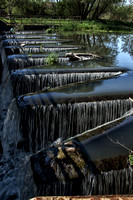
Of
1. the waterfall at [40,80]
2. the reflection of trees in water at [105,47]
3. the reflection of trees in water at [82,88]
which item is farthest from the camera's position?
the reflection of trees in water at [105,47]

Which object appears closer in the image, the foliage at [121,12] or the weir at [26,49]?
the weir at [26,49]

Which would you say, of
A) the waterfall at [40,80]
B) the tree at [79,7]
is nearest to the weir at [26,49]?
the waterfall at [40,80]

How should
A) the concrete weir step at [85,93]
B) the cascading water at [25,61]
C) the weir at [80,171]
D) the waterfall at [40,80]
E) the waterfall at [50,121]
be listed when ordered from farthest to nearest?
the cascading water at [25,61] → the waterfall at [40,80] → the concrete weir step at [85,93] → the waterfall at [50,121] → the weir at [80,171]

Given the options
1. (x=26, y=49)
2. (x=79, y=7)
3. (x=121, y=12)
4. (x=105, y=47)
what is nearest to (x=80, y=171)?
(x=26, y=49)

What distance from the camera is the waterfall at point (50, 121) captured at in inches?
259

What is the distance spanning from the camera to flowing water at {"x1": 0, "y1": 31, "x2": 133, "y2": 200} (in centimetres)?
380

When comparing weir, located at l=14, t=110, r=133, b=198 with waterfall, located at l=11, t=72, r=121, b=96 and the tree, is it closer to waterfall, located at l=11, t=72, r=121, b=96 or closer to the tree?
waterfall, located at l=11, t=72, r=121, b=96

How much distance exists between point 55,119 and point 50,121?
0.21 metres

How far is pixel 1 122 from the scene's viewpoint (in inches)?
328

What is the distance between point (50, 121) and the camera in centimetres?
671

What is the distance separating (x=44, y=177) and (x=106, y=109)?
3.92 m

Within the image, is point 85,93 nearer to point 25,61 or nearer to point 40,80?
point 40,80

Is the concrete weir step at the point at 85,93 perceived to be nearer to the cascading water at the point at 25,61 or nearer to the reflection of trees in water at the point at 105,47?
the reflection of trees in water at the point at 105,47

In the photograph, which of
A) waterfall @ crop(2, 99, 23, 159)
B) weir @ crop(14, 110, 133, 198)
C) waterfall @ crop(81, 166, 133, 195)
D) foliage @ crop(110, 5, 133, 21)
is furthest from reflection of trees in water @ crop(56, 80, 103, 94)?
foliage @ crop(110, 5, 133, 21)
